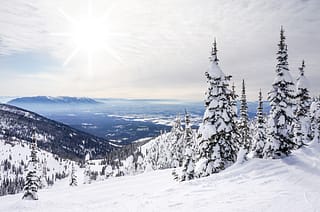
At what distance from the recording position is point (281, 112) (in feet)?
82.2

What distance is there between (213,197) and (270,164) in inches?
357

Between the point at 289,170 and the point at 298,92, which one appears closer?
the point at 289,170

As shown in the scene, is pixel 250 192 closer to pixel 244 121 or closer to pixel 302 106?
pixel 244 121

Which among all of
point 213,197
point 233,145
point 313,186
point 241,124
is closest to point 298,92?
point 241,124

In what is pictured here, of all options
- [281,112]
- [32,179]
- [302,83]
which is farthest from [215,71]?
[32,179]

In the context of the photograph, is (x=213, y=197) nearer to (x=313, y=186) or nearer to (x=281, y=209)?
(x=281, y=209)

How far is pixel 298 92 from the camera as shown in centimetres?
3497

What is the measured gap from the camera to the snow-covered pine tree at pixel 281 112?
24406 mm

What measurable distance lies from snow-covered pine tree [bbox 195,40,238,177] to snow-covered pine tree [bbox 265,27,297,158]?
3.71m

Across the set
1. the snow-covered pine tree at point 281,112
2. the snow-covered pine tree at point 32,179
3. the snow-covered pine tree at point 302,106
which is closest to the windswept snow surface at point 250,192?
the snow-covered pine tree at point 281,112

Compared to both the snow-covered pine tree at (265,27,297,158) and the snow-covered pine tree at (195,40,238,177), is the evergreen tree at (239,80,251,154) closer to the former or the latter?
the snow-covered pine tree at (265,27,297,158)

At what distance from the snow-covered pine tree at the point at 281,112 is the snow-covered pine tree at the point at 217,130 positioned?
371cm

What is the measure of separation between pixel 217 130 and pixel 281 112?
23.5 ft

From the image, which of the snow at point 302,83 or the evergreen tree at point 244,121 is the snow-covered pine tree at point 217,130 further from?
the snow at point 302,83
